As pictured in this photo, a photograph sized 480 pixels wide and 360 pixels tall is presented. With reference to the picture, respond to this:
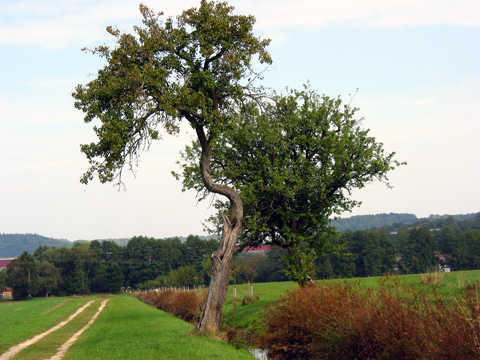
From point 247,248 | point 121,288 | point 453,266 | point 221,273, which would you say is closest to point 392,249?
point 453,266

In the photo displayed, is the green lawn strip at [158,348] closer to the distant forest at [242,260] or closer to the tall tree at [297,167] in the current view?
the tall tree at [297,167]

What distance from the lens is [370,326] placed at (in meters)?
11.9

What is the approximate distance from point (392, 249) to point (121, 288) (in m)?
71.2

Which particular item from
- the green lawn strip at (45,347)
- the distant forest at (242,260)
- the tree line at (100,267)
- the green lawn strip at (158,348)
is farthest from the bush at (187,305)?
the tree line at (100,267)

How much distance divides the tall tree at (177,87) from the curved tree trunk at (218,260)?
4 cm

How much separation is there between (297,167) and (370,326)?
51.7 feet

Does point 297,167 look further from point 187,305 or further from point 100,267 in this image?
point 100,267

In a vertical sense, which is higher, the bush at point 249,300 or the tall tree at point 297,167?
the tall tree at point 297,167

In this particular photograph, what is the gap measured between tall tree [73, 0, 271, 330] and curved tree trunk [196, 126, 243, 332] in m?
0.04

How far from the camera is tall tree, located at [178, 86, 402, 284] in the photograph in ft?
86.4

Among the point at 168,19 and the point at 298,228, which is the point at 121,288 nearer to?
the point at 298,228

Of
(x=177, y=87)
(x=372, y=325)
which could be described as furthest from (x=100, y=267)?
(x=372, y=325)

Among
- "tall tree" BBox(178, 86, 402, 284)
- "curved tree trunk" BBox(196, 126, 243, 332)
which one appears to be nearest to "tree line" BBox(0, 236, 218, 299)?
"tall tree" BBox(178, 86, 402, 284)

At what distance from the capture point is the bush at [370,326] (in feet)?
30.1
